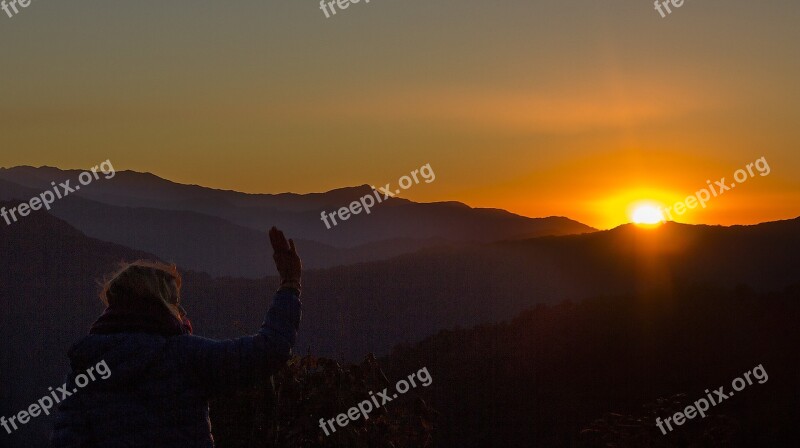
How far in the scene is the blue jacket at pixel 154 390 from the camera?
11.7ft

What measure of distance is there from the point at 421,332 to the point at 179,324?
1211 inches

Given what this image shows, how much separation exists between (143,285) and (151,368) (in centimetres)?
31

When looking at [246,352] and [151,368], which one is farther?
[151,368]

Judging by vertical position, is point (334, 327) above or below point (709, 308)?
above

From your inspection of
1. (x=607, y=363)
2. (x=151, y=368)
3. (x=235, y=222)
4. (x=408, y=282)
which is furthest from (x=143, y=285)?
(x=235, y=222)

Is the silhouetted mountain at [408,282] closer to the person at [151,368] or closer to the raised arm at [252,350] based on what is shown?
the person at [151,368]

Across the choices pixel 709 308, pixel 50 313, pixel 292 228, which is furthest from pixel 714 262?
pixel 50 313

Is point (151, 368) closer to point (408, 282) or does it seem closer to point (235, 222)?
point (408, 282)

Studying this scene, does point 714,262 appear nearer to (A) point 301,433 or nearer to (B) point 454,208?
(B) point 454,208

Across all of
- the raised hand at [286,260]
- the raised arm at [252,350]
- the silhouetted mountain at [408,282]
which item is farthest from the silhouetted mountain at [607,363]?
the raised arm at [252,350]

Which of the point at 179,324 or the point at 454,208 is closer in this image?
the point at 179,324

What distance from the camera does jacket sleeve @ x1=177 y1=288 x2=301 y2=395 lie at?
3463 millimetres

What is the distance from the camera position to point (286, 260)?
147 inches

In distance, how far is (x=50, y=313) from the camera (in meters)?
39.6
